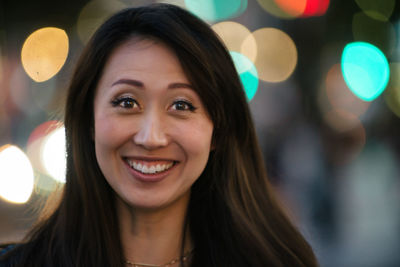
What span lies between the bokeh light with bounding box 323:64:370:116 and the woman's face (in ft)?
35.3

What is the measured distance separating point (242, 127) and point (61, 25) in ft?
17.8

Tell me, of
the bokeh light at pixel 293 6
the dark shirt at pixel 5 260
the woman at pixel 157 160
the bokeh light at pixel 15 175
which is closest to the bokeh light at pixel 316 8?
the bokeh light at pixel 293 6

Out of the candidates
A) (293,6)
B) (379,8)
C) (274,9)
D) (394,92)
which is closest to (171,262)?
(293,6)

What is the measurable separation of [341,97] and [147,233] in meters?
12.0

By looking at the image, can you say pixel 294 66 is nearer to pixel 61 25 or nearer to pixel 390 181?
pixel 390 181

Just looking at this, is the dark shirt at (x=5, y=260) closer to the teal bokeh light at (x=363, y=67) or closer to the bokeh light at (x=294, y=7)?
the bokeh light at (x=294, y=7)

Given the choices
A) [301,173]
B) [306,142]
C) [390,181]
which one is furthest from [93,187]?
[390,181]

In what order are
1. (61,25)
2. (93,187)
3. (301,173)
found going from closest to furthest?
(93,187)
(61,25)
(301,173)

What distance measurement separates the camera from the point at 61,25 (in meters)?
7.00

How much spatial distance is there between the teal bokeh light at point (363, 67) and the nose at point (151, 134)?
33.6ft

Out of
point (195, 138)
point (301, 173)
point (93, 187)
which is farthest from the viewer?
point (301, 173)

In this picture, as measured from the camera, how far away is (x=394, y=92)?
1470cm

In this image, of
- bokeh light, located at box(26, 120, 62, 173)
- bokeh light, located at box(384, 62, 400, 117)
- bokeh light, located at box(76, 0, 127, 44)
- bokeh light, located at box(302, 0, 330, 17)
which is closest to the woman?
bokeh light, located at box(26, 120, 62, 173)

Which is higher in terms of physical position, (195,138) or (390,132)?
(390,132)
